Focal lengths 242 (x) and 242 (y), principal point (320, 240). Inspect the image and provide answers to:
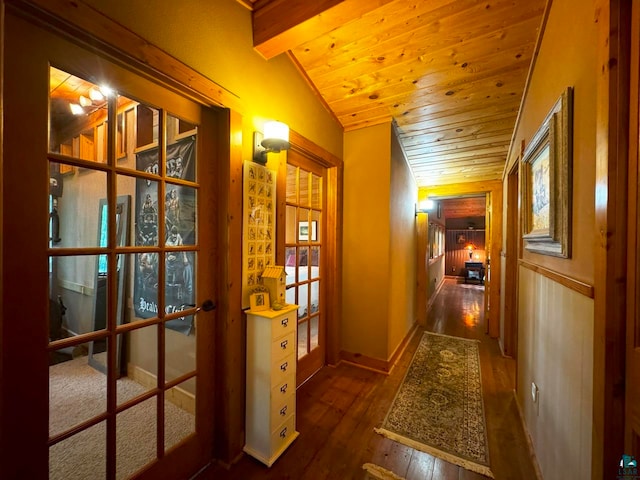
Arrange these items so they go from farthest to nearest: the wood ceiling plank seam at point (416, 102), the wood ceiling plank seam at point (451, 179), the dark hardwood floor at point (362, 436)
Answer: the wood ceiling plank seam at point (451, 179) < the wood ceiling plank seam at point (416, 102) < the dark hardwood floor at point (362, 436)

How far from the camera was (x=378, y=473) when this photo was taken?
1.36m

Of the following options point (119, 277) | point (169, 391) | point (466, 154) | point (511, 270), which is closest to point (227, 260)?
point (119, 277)

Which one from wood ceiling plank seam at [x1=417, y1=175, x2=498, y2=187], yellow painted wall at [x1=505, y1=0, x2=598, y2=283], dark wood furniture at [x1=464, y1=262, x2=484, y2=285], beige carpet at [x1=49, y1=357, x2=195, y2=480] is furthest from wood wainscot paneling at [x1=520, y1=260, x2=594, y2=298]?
dark wood furniture at [x1=464, y1=262, x2=484, y2=285]

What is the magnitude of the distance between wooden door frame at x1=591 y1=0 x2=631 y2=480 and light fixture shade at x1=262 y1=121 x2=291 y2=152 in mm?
1345

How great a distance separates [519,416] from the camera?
1.81 metres

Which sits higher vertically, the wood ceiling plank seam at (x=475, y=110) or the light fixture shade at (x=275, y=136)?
the wood ceiling plank seam at (x=475, y=110)

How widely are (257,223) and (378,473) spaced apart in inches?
63.7

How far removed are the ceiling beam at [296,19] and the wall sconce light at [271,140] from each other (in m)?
0.54

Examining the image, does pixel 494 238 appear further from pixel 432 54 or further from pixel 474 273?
pixel 474 273

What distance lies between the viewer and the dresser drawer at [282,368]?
1.42m

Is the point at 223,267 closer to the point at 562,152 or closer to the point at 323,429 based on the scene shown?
the point at 323,429

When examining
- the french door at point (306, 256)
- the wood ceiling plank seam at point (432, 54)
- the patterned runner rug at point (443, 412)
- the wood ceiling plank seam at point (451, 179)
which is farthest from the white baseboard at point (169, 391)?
the wood ceiling plank seam at point (451, 179)

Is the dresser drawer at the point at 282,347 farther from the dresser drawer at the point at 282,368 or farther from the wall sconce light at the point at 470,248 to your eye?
the wall sconce light at the point at 470,248

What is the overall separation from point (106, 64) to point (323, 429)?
2.35 m
